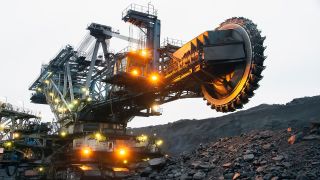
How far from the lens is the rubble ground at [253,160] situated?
574 inches

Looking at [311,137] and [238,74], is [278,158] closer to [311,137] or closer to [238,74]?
[311,137]

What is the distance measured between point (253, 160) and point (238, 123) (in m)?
51.5

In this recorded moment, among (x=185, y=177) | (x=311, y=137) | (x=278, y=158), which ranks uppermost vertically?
(x=311, y=137)

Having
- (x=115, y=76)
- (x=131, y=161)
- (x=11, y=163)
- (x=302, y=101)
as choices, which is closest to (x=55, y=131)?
(x=11, y=163)

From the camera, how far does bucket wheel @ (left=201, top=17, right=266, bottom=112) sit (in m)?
20.1

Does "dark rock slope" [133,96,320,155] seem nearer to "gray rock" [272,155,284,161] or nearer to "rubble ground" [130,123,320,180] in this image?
"rubble ground" [130,123,320,180]

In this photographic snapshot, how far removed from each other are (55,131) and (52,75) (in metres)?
8.13

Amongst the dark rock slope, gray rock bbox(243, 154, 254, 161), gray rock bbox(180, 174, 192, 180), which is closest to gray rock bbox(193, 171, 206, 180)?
gray rock bbox(180, 174, 192, 180)

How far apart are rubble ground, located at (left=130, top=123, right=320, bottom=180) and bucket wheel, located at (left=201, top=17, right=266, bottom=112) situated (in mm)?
2498

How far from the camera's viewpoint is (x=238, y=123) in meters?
66.5

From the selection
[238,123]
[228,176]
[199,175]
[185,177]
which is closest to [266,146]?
[228,176]

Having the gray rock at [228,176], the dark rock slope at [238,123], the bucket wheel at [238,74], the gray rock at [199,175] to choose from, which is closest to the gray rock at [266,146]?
the gray rock at [228,176]

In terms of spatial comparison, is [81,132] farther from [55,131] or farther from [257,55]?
[257,55]

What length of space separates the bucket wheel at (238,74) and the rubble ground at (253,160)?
2.50 metres
